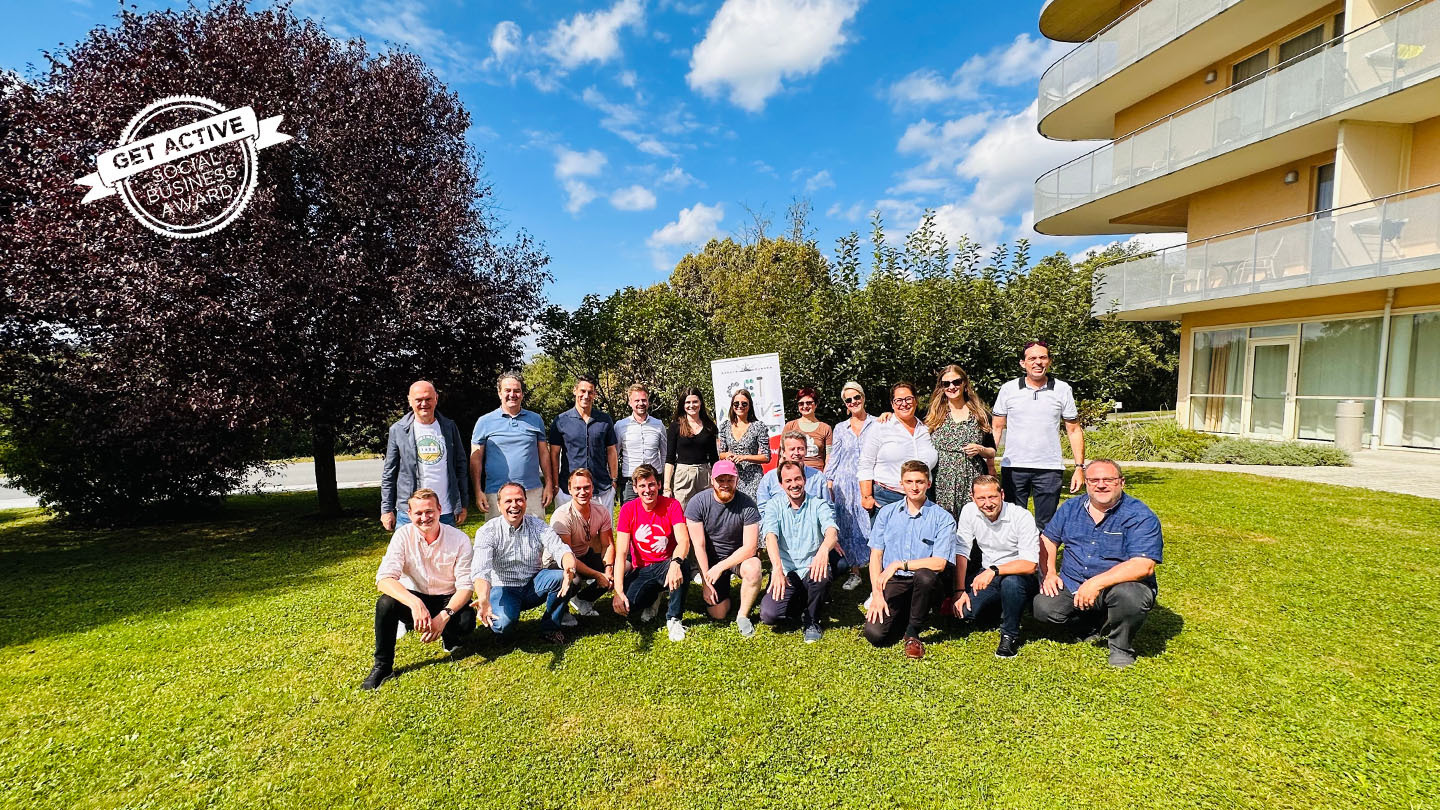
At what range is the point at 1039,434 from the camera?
187 inches

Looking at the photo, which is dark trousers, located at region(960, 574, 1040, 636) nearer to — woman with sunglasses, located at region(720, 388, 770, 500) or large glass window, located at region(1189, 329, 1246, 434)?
woman with sunglasses, located at region(720, 388, 770, 500)

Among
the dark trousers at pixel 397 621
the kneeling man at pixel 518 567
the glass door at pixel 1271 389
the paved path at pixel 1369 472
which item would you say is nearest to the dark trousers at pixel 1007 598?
the kneeling man at pixel 518 567

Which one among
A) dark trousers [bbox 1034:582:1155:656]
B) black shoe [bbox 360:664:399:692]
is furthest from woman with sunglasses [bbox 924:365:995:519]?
black shoe [bbox 360:664:399:692]

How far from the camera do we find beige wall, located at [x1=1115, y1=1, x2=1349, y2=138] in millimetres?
12523

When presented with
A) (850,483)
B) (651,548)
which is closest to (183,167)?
(651,548)

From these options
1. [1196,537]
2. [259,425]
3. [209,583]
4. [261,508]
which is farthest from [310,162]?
[1196,537]

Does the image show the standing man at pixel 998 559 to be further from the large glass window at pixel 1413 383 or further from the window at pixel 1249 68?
the window at pixel 1249 68

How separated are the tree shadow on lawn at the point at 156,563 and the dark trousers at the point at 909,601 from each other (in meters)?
5.91

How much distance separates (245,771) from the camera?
2.96 meters

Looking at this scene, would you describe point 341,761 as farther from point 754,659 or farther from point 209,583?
point 209,583

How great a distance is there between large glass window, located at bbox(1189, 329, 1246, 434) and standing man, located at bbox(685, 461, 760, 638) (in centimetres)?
1618

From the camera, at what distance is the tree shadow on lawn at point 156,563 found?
553 cm

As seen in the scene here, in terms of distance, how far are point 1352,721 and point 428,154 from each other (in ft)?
38.3

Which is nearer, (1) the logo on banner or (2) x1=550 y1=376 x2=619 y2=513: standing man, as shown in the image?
(2) x1=550 y1=376 x2=619 y2=513: standing man
